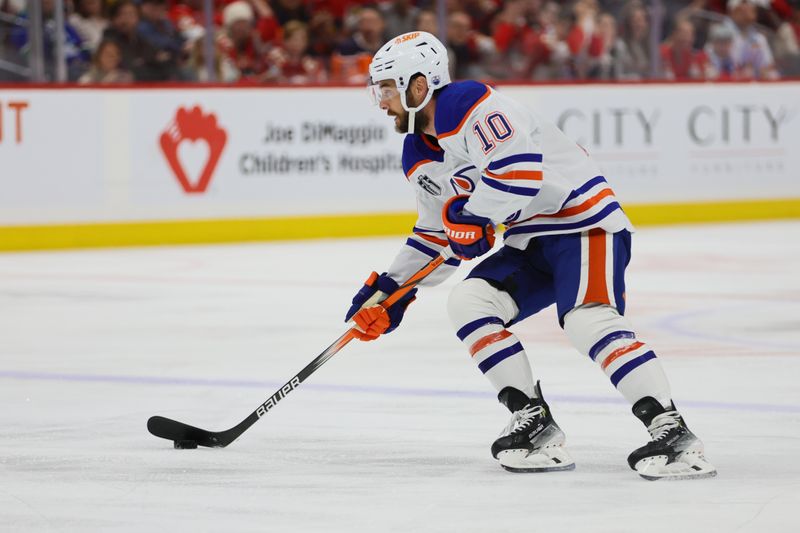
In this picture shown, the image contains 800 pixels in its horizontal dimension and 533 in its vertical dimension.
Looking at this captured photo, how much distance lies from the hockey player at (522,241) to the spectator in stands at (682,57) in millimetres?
7915

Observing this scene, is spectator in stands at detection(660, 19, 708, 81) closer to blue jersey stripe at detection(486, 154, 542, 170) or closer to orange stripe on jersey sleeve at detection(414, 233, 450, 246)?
orange stripe on jersey sleeve at detection(414, 233, 450, 246)

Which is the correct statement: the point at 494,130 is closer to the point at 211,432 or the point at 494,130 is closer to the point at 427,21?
the point at 211,432

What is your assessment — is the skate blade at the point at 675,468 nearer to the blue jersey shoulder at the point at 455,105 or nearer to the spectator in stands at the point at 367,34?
the blue jersey shoulder at the point at 455,105

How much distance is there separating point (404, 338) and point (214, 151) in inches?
170

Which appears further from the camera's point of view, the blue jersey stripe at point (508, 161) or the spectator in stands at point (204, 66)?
the spectator in stands at point (204, 66)

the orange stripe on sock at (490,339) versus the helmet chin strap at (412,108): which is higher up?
the helmet chin strap at (412,108)

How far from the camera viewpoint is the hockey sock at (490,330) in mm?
3615

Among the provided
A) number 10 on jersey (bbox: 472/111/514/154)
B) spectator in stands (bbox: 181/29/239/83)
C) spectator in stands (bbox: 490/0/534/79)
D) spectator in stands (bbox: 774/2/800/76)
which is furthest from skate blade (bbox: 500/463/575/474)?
spectator in stands (bbox: 774/2/800/76)

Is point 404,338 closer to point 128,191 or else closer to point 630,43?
point 128,191

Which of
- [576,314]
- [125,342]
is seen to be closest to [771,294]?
[125,342]

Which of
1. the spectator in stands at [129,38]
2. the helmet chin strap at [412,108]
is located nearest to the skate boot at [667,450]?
the helmet chin strap at [412,108]

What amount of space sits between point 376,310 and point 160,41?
20.5ft

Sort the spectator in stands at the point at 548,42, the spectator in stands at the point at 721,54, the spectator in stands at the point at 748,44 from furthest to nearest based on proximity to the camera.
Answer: the spectator in stands at the point at 748,44
the spectator in stands at the point at 721,54
the spectator in stands at the point at 548,42

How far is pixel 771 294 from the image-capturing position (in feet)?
23.7
